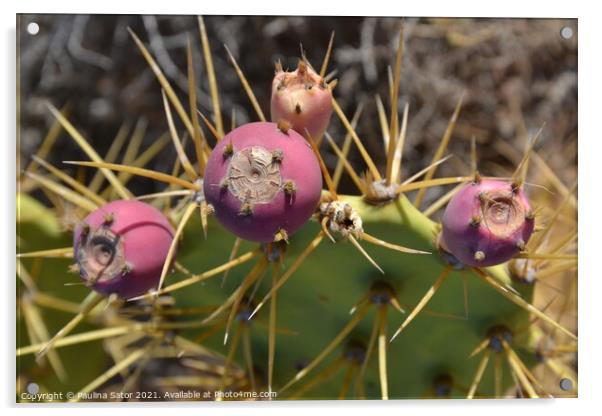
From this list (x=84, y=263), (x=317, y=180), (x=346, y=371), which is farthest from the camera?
(x=346, y=371)

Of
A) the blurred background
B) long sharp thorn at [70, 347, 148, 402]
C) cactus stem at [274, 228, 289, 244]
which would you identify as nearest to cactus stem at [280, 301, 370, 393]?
long sharp thorn at [70, 347, 148, 402]

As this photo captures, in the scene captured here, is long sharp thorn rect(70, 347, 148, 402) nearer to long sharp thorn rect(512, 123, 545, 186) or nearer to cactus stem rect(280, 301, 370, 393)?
cactus stem rect(280, 301, 370, 393)

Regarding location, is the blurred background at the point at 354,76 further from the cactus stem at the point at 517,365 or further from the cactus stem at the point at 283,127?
the cactus stem at the point at 283,127

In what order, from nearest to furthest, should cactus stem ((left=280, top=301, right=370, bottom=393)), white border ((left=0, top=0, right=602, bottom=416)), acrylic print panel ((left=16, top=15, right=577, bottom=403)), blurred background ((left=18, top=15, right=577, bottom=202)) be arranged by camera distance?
acrylic print panel ((left=16, top=15, right=577, bottom=403)) → cactus stem ((left=280, top=301, right=370, bottom=393)) → white border ((left=0, top=0, right=602, bottom=416)) → blurred background ((left=18, top=15, right=577, bottom=202))

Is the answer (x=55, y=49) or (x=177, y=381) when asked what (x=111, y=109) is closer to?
(x=55, y=49)

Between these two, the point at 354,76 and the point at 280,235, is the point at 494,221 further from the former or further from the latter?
the point at 354,76

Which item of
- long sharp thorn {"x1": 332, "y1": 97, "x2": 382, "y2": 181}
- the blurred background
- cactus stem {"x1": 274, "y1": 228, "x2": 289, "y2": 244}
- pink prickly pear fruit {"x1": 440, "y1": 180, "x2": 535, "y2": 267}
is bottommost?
cactus stem {"x1": 274, "y1": 228, "x2": 289, "y2": 244}

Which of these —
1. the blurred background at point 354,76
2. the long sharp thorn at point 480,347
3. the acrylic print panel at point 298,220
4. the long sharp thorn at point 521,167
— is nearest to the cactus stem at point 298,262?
the acrylic print panel at point 298,220

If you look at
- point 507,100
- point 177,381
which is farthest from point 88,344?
point 507,100
